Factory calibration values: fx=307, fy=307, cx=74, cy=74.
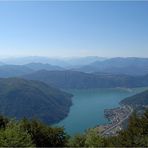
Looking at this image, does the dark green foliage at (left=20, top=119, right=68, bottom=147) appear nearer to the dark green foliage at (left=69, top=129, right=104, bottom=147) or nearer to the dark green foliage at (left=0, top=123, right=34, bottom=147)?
the dark green foliage at (left=69, top=129, right=104, bottom=147)

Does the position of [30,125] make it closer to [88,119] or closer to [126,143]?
[126,143]

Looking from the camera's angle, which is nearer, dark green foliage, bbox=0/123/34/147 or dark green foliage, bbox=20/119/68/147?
dark green foliage, bbox=0/123/34/147

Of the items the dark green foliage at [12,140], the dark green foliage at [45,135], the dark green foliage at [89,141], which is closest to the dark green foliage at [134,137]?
the dark green foliage at [89,141]

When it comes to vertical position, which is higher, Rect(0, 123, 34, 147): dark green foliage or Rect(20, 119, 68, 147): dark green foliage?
Rect(0, 123, 34, 147): dark green foliage

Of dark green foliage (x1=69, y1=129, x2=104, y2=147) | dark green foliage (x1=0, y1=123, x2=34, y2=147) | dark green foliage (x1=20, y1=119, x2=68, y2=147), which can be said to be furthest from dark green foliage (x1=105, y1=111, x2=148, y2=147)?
dark green foliage (x1=0, y1=123, x2=34, y2=147)

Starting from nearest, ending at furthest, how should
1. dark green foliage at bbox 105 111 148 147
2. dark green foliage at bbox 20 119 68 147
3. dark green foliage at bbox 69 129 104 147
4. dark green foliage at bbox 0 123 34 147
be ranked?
dark green foliage at bbox 0 123 34 147 → dark green foliage at bbox 69 129 104 147 → dark green foliage at bbox 105 111 148 147 → dark green foliage at bbox 20 119 68 147

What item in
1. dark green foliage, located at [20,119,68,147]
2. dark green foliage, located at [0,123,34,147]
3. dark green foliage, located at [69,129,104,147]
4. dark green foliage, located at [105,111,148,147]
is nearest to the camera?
dark green foliage, located at [0,123,34,147]

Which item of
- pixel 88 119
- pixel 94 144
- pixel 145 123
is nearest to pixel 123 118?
pixel 88 119

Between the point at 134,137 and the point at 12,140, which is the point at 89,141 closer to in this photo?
the point at 134,137

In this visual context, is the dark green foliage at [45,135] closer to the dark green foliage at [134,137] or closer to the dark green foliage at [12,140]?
the dark green foliage at [134,137]

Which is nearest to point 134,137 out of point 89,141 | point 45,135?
point 89,141

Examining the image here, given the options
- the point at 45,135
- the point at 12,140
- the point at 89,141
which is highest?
the point at 12,140
